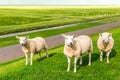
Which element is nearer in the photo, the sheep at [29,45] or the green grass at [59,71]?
the green grass at [59,71]

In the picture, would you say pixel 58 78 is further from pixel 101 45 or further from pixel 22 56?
pixel 22 56

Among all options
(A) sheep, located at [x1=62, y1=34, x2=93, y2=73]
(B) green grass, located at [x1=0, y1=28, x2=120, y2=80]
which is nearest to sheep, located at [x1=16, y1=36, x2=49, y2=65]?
(B) green grass, located at [x1=0, y1=28, x2=120, y2=80]

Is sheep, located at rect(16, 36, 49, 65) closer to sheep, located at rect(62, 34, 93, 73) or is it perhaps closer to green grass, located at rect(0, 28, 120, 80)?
green grass, located at rect(0, 28, 120, 80)

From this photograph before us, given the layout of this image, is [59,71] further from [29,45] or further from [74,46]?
[29,45]

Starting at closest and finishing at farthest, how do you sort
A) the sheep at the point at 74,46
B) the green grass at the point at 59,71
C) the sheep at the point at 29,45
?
the sheep at the point at 74,46 → the green grass at the point at 59,71 → the sheep at the point at 29,45

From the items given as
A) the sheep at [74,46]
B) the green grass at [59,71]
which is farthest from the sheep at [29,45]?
the sheep at [74,46]

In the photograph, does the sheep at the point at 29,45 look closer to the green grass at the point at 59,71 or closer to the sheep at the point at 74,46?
the green grass at the point at 59,71

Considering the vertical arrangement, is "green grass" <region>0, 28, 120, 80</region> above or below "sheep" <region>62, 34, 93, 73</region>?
below

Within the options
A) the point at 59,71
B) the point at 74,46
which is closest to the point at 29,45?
the point at 59,71

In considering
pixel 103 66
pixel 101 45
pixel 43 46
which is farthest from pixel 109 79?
pixel 43 46

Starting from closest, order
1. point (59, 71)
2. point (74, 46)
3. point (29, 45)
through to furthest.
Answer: point (74, 46) < point (59, 71) < point (29, 45)

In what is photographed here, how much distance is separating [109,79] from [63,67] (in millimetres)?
3962

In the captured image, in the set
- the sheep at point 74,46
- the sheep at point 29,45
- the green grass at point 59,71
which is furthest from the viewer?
the sheep at point 29,45

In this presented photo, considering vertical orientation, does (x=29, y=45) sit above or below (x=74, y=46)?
below
